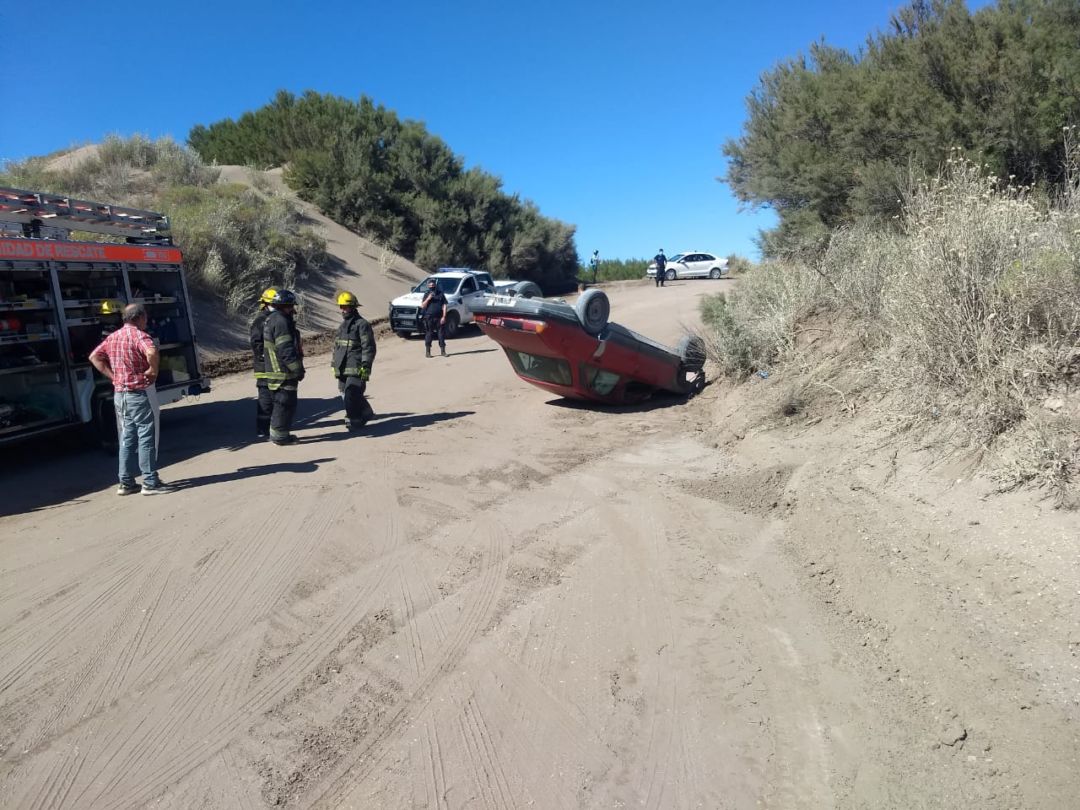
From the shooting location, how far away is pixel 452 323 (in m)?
20.1

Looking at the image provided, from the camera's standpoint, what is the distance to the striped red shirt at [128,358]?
683 centimetres

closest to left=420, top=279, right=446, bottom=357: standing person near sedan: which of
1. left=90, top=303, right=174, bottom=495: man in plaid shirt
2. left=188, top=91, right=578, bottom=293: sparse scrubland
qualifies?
left=90, top=303, right=174, bottom=495: man in plaid shirt

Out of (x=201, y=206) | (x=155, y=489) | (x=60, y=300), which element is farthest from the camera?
(x=201, y=206)

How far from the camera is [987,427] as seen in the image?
16.8 feet

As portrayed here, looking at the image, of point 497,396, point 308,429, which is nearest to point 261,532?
point 308,429

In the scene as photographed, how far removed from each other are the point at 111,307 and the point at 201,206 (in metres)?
15.6

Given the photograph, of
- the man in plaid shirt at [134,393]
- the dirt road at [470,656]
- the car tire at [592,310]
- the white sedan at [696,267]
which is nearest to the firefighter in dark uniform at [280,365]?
the dirt road at [470,656]

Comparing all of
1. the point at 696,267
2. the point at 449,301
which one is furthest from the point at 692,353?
the point at 696,267

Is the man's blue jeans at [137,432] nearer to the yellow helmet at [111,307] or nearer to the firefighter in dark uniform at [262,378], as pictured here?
the firefighter in dark uniform at [262,378]

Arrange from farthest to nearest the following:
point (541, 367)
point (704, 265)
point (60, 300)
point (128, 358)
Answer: point (704, 265) → point (541, 367) → point (60, 300) → point (128, 358)

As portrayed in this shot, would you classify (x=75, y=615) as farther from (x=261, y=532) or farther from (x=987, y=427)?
(x=987, y=427)

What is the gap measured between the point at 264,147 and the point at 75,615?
38510 mm

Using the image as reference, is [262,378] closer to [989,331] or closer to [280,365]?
[280,365]

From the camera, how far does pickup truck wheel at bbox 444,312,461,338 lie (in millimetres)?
19288
